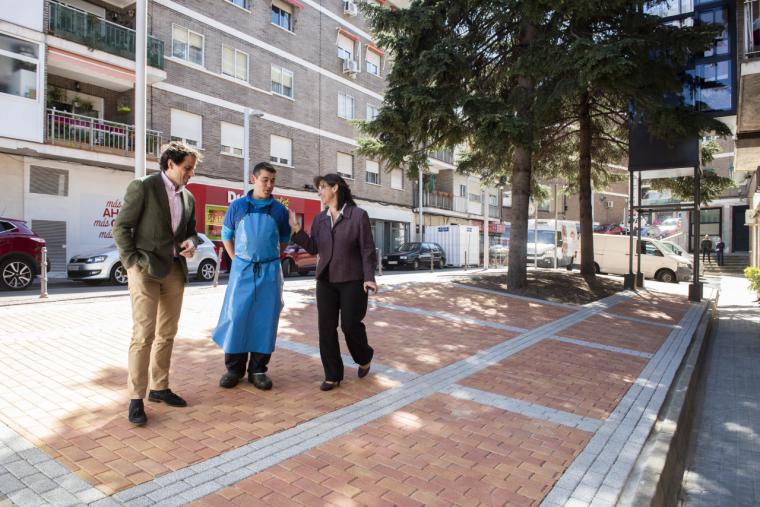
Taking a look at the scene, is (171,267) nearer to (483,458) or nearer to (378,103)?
(483,458)

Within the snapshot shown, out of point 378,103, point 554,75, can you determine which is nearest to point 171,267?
point 554,75

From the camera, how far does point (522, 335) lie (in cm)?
734

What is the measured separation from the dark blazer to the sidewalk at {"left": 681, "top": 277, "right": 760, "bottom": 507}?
285 centimetres

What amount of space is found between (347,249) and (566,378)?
2720mm

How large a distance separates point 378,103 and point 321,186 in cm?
2825

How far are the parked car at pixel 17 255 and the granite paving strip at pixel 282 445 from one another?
34.1ft

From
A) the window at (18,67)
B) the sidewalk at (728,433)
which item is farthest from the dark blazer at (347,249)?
the window at (18,67)

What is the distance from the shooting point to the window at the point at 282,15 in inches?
951

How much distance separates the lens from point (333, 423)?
3.64 m

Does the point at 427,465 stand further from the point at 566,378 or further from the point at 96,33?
the point at 96,33

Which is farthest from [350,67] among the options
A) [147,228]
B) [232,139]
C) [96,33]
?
[147,228]

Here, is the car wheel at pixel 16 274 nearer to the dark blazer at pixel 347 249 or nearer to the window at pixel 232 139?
the dark blazer at pixel 347 249

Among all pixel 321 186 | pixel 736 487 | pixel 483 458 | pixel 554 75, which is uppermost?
pixel 554 75

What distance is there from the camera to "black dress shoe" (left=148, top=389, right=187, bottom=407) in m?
3.78
